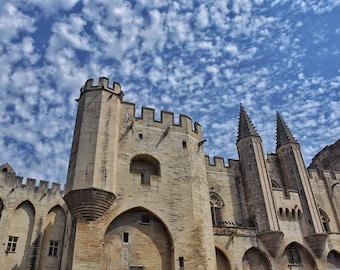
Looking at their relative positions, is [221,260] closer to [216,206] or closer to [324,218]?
[216,206]

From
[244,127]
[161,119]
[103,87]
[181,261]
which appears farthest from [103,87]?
[244,127]

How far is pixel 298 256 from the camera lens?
2047cm

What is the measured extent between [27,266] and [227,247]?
551 inches

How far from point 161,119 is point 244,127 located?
7828 millimetres

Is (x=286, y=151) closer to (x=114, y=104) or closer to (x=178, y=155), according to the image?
(x=178, y=155)

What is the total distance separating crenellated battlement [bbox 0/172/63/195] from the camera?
955 inches

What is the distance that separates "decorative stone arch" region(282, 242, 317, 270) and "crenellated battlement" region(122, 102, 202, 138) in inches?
354

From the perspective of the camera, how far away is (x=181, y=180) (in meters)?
17.6

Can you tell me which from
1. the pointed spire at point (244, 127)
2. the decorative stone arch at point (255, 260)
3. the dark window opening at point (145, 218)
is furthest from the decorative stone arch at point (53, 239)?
the pointed spire at point (244, 127)

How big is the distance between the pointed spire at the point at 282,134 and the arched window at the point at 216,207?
24.0ft

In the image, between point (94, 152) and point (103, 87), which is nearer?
point (94, 152)

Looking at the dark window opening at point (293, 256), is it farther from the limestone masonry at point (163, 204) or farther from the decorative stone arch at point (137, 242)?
the decorative stone arch at point (137, 242)

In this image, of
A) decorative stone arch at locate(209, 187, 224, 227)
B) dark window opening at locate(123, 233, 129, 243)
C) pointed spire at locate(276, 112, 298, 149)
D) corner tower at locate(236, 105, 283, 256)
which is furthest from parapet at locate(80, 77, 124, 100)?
pointed spire at locate(276, 112, 298, 149)

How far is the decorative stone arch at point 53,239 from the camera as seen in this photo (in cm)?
2348
